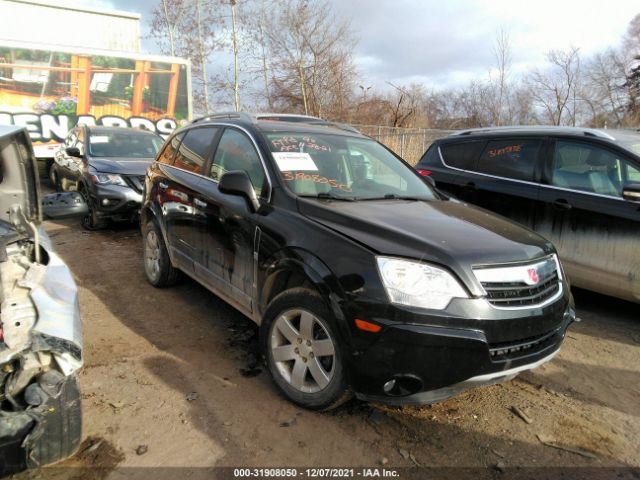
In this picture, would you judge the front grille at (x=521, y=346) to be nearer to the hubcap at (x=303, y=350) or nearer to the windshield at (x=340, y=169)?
→ the hubcap at (x=303, y=350)

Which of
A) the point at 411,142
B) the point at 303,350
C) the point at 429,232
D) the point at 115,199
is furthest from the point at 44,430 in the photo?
the point at 411,142

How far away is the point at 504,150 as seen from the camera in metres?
5.29

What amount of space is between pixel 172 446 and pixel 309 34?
21.4 m

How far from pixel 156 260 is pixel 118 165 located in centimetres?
332

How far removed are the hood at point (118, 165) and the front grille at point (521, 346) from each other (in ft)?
21.2

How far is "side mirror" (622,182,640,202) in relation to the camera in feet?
12.9

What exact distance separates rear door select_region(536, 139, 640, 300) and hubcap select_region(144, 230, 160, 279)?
4.02 m

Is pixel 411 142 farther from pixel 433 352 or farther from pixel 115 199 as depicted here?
pixel 433 352

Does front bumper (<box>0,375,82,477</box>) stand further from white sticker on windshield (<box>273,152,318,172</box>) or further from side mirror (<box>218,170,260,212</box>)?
white sticker on windshield (<box>273,152,318,172</box>)

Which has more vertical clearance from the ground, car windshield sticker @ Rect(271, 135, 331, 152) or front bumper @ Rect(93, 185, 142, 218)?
car windshield sticker @ Rect(271, 135, 331, 152)

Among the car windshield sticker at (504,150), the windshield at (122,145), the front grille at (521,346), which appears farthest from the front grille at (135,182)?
the front grille at (521,346)

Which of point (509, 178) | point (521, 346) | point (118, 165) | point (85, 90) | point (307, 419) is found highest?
point (85, 90)

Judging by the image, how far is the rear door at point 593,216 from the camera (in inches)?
162

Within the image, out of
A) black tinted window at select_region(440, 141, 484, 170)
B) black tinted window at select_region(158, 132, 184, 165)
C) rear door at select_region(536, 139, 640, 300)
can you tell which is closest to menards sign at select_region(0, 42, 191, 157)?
black tinted window at select_region(158, 132, 184, 165)
